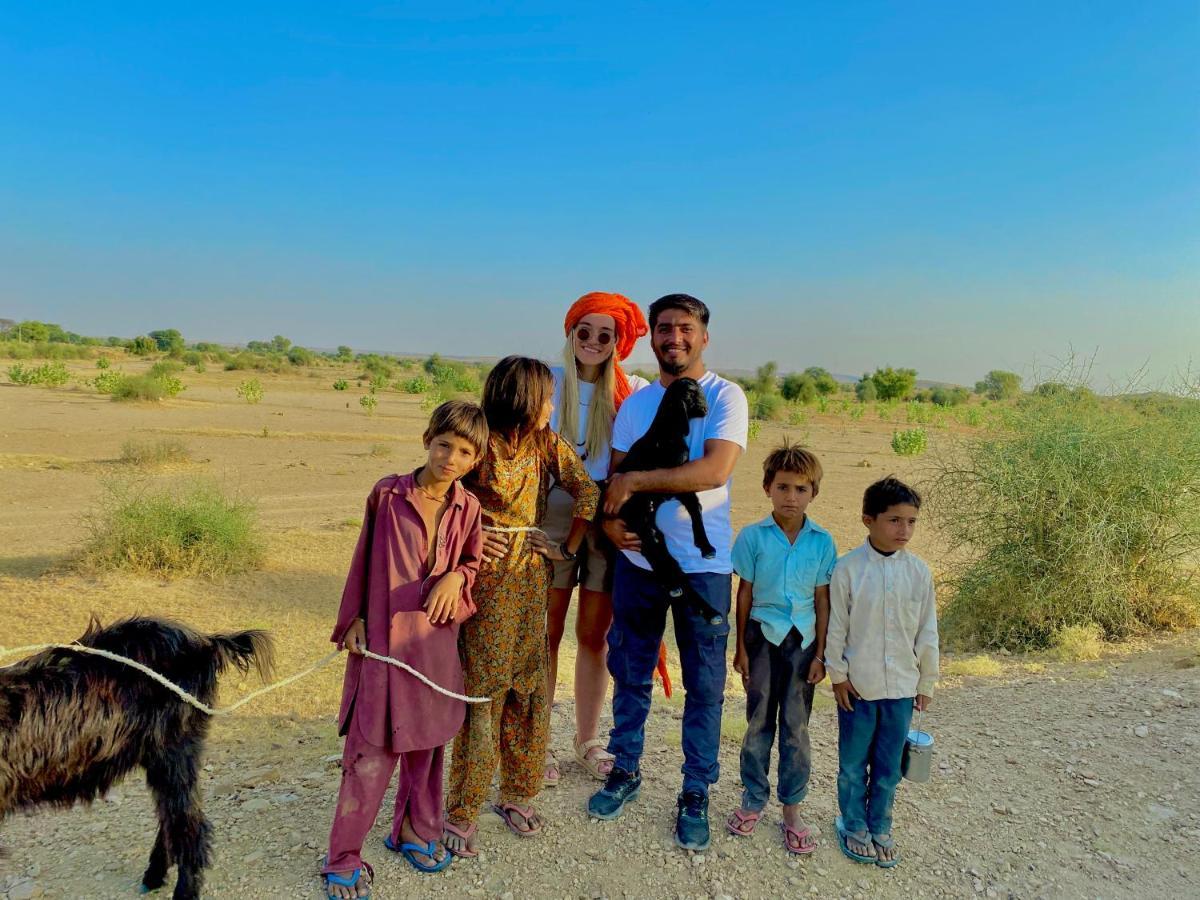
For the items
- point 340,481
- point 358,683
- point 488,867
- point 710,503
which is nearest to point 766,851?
point 488,867

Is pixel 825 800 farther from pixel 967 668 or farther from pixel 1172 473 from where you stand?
pixel 1172 473

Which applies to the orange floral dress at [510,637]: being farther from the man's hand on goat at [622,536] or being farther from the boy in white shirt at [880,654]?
the boy in white shirt at [880,654]

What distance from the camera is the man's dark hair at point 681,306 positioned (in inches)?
128

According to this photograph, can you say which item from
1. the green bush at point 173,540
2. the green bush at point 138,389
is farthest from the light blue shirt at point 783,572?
the green bush at point 138,389

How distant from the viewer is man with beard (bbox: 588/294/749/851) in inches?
123

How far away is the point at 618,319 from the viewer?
366 centimetres

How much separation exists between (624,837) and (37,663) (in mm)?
2288

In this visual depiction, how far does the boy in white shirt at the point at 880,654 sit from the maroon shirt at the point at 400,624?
4.97 ft

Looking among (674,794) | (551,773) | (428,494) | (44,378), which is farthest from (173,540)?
(44,378)

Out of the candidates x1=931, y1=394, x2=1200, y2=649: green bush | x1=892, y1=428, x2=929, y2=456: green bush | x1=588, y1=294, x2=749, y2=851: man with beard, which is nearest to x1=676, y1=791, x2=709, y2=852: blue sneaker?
x1=588, y1=294, x2=749, y2=851: man with beard

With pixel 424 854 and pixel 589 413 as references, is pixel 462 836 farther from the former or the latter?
pixel 589 413

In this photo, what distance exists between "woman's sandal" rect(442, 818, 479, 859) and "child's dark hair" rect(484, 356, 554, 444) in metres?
1.58

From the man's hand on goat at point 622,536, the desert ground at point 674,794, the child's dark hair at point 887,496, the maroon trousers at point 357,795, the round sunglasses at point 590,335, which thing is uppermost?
the round sunglasses at point 590,335

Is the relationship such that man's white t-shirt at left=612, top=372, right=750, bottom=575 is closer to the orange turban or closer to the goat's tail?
the orange turban
